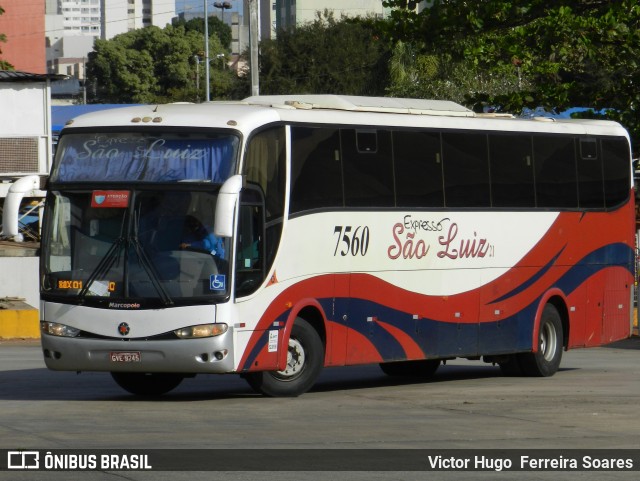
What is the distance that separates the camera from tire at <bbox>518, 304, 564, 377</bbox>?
66.8 ft

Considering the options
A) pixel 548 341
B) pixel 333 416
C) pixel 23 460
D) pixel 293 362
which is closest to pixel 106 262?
pixel 293 362

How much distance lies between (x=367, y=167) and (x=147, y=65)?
10770 centimetres

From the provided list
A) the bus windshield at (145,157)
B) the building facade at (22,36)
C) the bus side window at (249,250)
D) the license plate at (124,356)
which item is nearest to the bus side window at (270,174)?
the bus side window at (249,250)

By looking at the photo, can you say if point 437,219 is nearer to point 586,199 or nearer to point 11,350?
point 586,199

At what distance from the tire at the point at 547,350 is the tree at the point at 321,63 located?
68942 mm

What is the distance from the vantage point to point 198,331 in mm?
15164

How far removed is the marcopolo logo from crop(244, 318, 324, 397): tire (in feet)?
17.3

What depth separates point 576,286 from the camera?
21.1 meters

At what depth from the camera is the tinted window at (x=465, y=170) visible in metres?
18.6

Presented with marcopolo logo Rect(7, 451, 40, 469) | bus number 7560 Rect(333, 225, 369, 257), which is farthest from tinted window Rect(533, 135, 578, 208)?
marcopolo logo Rect(7, 451, 40, 469)

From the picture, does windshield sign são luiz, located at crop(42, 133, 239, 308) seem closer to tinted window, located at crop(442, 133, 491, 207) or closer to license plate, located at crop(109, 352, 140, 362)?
license plate, located at crop(109, 352, 140, 362)

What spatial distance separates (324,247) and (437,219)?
2.24 meters

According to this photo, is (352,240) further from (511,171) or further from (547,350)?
(547,350)

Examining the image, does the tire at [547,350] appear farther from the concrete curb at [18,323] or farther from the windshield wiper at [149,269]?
the concrete curb at [18,323]
